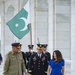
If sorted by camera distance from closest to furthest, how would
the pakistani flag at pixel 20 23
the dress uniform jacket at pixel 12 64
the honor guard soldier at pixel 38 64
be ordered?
the dress uniform jacket at pixel 12 64 < the honor guard soldier at pixel 38 64 < the pakistani flag at pixel 20 23

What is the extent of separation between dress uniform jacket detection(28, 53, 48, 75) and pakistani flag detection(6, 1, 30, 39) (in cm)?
332

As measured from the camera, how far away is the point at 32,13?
2153 cm

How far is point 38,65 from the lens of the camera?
42.5 ft

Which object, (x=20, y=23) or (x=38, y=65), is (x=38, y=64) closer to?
(x=38, y=65)

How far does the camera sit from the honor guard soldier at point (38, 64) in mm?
12852

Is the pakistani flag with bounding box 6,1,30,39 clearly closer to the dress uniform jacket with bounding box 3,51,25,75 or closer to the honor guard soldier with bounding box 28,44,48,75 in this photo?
the honor guard soldier with bounding box 28,44,48,75

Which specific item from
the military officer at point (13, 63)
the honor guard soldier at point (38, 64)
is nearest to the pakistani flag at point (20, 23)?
the honor guard soldier at point (38, 64)

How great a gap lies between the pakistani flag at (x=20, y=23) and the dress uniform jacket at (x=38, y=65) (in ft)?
10.9

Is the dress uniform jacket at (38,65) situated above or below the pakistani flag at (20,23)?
below

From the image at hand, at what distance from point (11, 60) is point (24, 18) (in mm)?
5476

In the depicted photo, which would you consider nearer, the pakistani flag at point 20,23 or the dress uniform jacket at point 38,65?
the dress uniform jacket at point 38,65

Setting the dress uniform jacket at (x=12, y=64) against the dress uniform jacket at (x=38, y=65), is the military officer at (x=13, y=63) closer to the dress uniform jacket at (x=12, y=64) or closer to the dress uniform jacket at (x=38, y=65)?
the dress uniform jacket at (x=12, y=64)

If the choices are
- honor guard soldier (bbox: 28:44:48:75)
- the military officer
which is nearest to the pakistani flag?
honor guard soldier (bbox: 28:44:48:75)

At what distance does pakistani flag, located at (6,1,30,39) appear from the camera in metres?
16.4
